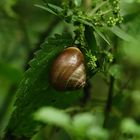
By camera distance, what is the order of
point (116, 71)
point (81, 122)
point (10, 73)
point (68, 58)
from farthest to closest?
1. point (10, 73)
2. point (116, 71)
3. point (68, 58)
4. point (81, 122)

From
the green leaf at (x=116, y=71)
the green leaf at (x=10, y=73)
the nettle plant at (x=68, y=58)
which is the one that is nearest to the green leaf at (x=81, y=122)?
the nettle plant at (x=68, y=58)

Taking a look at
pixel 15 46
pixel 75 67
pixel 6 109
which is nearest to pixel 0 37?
pixel 15 46

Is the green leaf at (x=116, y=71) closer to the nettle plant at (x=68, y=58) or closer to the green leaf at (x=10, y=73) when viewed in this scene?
the nettle plant at (x=68, y=58)

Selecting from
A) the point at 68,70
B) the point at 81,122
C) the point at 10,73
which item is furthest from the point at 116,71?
the point at 81,122

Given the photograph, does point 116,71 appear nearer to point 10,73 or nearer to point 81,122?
point 10,73

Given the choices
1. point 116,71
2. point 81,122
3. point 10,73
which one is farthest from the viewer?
point 10,73
